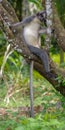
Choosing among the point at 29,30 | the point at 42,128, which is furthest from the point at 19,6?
the point at 42,128

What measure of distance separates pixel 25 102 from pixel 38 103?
433mm

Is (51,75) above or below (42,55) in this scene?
below

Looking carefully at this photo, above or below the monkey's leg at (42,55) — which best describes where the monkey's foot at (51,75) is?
below

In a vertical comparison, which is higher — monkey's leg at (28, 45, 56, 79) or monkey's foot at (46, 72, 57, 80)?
monkey's leg at (28, 45, 56, 79)

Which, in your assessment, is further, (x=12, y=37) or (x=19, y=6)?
(x=19, y=6)

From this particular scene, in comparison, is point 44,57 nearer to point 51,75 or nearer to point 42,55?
point 42,55

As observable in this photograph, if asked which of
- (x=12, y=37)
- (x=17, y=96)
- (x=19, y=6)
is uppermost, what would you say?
(x=12, y=37)

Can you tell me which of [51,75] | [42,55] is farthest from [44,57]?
[51,75]

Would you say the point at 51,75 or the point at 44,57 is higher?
the point at 44,57

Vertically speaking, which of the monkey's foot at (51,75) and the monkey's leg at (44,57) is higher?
the monkey's leg at (44,57)

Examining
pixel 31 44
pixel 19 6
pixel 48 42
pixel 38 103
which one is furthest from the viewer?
pixel 19 6

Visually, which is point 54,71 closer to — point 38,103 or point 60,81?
point 60,81

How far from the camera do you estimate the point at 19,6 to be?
9484 millimetres

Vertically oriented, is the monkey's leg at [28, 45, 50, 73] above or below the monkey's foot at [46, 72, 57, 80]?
above
